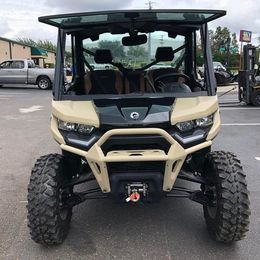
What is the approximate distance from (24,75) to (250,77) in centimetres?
1459

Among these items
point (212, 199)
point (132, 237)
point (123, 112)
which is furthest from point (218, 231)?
point (123, 112)

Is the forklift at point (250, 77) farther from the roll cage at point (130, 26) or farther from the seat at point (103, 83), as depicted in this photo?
the seat at point (103, 83)

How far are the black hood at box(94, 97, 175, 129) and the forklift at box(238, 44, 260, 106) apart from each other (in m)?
11.3

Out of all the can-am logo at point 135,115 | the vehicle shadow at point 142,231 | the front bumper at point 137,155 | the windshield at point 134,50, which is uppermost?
the windshield at point 134,50

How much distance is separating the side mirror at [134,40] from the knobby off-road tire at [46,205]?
1.76 metres

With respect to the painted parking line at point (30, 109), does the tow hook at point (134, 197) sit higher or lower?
higher

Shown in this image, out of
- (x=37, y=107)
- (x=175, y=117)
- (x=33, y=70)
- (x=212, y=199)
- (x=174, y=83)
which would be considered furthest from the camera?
(x=33, y=70)

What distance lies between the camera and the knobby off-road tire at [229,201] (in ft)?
12.6

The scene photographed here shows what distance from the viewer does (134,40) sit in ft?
16.7

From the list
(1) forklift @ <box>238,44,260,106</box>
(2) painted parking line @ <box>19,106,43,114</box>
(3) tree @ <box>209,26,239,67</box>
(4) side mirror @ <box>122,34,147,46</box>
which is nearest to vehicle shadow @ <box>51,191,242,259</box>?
(4) side mirror @ <box>122,34,147,46</box>

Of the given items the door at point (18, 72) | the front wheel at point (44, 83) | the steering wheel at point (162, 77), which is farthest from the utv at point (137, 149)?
the door at point (18, 72)

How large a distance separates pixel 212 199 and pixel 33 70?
22465mm

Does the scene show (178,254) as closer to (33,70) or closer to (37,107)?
(37,107)

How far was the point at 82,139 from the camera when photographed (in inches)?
153
